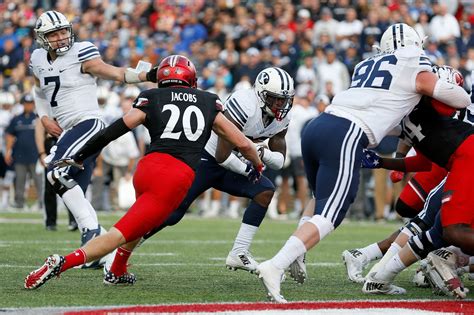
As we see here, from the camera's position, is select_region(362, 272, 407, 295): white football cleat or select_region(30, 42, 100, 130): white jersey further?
select_region(30, 42, 100, 130): white jersey

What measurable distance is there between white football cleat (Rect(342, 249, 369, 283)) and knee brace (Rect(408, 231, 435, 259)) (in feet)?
2.33

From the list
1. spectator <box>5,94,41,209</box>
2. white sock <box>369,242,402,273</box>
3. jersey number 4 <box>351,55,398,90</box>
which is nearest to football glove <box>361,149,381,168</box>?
jersey number 4 <box>351,55,398,90</box>

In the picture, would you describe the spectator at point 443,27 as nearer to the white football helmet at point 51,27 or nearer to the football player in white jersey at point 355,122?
the white football helmet at point 51,27

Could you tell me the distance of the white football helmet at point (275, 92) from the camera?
7.59m

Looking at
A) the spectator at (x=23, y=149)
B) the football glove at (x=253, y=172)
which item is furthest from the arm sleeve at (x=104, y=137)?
the spectator at (x=23, y=149)

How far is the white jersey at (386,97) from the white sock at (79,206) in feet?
8.09

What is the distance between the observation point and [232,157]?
7.68 metres

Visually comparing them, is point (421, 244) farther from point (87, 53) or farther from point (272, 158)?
point (87, 53)

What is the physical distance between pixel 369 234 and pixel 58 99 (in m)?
5.61

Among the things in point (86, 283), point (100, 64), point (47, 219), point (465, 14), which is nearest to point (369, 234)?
point (47, 219)

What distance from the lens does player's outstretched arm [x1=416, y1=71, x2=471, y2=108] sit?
6.52 metres

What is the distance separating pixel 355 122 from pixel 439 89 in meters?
0.58

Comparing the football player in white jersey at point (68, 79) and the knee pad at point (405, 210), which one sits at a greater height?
the football player in white jersey at point (68, 79)

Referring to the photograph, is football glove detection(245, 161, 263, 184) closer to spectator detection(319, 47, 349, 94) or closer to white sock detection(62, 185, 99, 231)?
white sock detection(62, 185, 99, 231)
